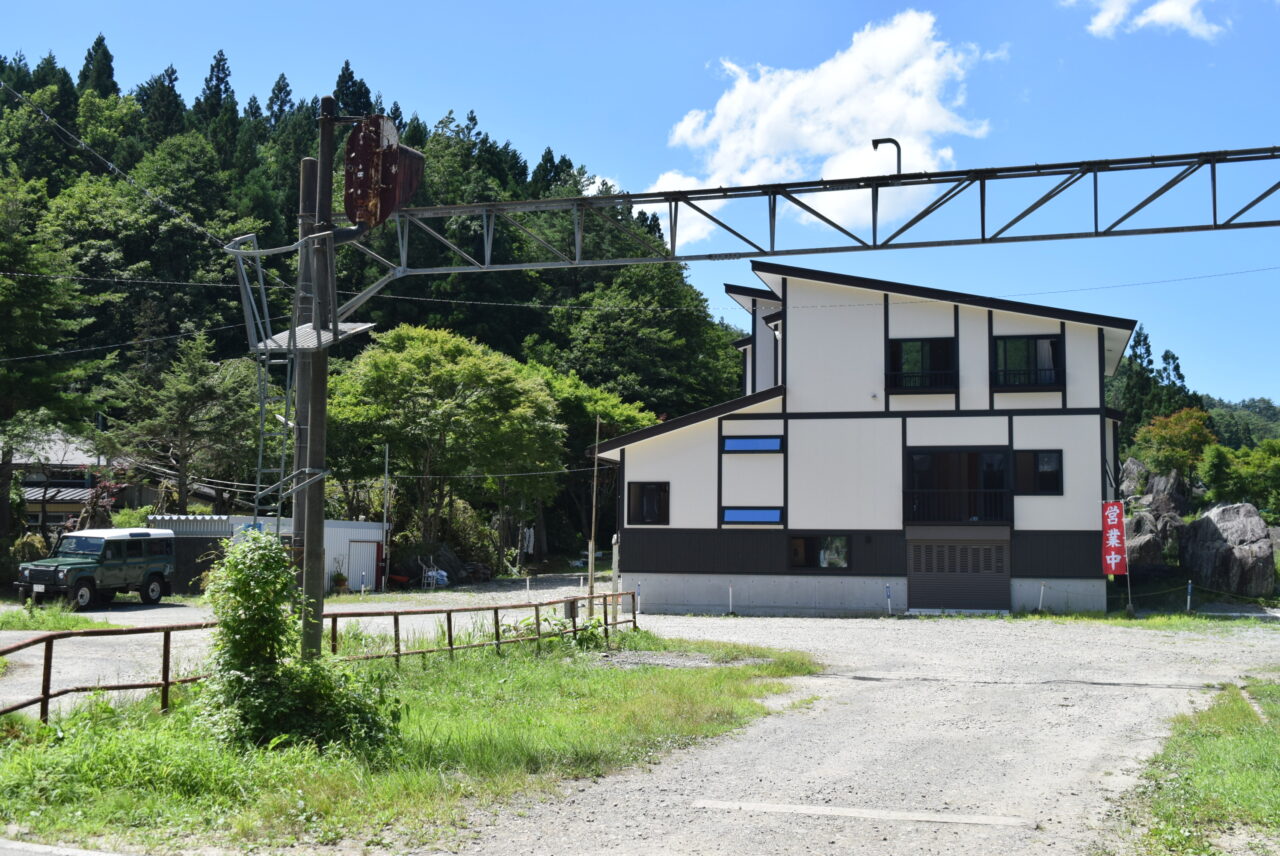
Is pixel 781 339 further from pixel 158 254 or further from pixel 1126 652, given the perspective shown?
pixel 158 254

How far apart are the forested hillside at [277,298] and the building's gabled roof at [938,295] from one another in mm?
19053

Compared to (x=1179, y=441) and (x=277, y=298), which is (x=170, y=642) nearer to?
(x=277, y=298)

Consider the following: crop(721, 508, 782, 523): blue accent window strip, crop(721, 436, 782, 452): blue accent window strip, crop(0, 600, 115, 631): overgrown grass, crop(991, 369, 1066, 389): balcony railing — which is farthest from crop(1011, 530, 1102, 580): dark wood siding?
crop(0, 600, 115, 631): overgrown grass

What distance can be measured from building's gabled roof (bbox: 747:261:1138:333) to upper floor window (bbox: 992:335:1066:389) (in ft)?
2.76

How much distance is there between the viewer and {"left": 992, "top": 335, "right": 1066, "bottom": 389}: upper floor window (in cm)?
3212

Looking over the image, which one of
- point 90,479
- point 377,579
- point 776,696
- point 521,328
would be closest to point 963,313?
point 776,696

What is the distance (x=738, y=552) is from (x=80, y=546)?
61.0ft

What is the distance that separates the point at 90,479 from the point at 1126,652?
44.2m

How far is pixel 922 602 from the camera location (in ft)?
107

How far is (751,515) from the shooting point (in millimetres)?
33438

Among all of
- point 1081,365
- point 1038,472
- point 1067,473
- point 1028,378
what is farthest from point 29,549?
point 1081,365

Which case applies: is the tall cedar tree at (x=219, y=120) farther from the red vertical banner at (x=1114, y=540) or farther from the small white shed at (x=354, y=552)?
the red vertical banner at (x=1114, y=540)

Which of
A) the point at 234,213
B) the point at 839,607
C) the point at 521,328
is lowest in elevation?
the point at 839,607

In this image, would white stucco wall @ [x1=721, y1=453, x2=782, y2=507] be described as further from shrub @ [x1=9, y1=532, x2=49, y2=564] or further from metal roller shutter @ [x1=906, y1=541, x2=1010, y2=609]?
shrub @ [x1=9, y1=532, x2=49, y2=564]
